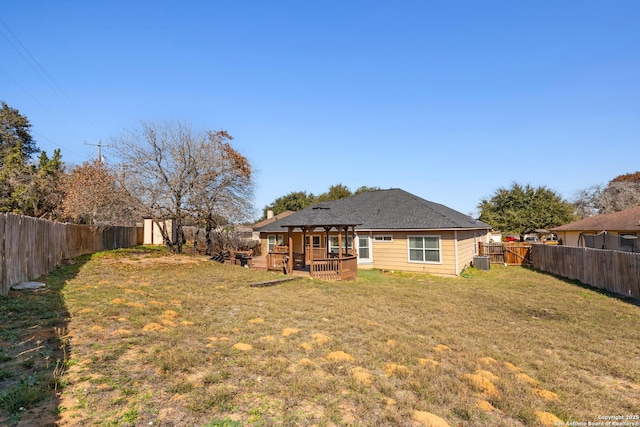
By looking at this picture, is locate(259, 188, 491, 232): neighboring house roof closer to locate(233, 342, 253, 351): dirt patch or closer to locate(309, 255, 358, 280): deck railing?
locate(309, 255, 358, 280): deck railing

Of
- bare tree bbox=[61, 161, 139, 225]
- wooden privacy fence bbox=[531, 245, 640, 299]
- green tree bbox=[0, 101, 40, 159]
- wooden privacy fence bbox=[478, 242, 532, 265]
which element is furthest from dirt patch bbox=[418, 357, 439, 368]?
green tree bbox=[0, 101, 40, 159]

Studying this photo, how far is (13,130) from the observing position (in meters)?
29.4

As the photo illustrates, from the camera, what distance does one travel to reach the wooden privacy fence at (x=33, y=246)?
23.9 ft

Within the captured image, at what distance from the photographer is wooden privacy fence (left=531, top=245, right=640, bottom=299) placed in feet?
33.5

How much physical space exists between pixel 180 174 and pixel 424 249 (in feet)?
48.0

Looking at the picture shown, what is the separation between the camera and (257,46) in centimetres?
1566

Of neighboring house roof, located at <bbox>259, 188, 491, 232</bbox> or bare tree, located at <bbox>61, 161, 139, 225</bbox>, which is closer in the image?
neighboring house roof, located at <bbox>259, 188, 491, 232</bbox>

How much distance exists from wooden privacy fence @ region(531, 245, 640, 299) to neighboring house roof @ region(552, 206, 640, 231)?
3.88 meters

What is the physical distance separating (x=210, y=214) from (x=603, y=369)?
18425 mm

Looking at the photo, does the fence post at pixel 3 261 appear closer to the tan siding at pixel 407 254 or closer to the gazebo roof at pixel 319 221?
the gazebo roof at pixel 319 221

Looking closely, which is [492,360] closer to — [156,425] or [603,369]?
[603,369]

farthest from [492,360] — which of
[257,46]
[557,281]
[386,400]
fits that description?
[257,46]

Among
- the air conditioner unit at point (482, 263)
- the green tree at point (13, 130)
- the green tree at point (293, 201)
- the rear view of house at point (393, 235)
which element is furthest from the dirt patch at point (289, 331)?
the green tree at point (293, 201)

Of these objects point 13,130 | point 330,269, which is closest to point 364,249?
point 330,269
